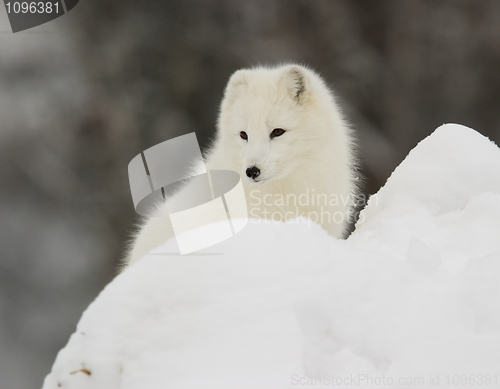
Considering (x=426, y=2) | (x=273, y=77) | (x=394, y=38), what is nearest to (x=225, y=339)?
Answer: (x=273, y=77)

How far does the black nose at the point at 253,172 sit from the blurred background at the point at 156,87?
6.70ft

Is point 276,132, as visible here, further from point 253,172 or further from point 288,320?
point 288,320

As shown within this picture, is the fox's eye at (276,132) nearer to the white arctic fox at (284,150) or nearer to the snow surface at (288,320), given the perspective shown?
the white arctic fox at (284,150)

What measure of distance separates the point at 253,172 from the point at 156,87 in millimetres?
2803

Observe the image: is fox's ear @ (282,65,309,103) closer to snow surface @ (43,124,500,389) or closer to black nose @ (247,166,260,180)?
black nose @ (247,166,260,180)

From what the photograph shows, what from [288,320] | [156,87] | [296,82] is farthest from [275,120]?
[156,87]

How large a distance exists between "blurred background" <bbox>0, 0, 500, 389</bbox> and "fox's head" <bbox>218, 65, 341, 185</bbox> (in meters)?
1.69

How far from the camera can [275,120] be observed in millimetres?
2168

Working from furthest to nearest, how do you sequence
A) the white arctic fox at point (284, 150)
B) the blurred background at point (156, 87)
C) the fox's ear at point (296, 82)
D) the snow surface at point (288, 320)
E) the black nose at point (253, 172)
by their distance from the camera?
the blurred background at point (156, 87)
the fox's ear at point (296, 82)
the white arctic fox at point (284, 150)
the black nose at point (253, 172)
the snow surface at point (288, 320)

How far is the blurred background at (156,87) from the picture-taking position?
423 cm

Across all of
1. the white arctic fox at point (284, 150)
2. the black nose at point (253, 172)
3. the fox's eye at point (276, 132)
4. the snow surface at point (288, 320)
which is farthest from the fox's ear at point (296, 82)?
the snow surface at point (288, 320)

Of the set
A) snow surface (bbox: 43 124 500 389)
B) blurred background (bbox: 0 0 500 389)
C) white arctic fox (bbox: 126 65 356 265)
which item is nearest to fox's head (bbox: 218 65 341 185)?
white arctic fox (bbox: 126 65 356 265)

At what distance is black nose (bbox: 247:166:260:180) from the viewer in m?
2.00

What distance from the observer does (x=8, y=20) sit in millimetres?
3953
